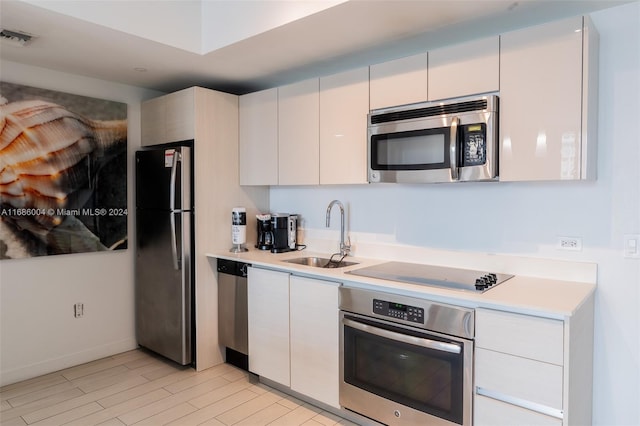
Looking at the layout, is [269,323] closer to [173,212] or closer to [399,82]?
[173,212]

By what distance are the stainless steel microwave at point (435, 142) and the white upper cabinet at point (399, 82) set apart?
56 mm

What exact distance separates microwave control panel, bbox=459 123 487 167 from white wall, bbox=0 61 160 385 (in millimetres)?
2857

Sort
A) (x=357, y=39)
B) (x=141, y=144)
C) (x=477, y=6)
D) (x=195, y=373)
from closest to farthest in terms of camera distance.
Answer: (x=477, y=6)
(x=357, y=39)
(x=195, y=373)
(x=141, y=144)

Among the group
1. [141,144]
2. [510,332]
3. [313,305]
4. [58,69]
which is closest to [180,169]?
[141,144]

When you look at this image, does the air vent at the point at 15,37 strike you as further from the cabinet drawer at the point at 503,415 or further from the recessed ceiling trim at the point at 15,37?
the cabinet drawer at the point at 503,415

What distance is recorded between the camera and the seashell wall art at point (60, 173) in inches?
117

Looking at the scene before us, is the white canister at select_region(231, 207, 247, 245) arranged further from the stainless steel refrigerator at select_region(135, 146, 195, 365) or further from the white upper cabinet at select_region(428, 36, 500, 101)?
the white upper cabinet at select_region(428, 36, 500, 101)

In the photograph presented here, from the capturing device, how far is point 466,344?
194 centimetres

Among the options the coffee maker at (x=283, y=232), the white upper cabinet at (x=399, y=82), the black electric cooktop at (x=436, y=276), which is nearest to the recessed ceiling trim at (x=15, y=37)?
the coffee maker at (x=283, y=232)

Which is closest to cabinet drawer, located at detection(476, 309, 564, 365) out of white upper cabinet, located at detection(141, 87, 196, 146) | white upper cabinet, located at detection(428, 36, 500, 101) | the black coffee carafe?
white upper cabinet, located at detection(428, 36, 500, 101)

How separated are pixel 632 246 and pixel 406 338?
4.02 feet

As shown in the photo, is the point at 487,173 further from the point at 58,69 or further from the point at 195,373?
the point at 58,69

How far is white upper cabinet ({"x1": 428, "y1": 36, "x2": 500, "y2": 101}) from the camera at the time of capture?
2146 mm

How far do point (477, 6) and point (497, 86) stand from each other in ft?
1.36
